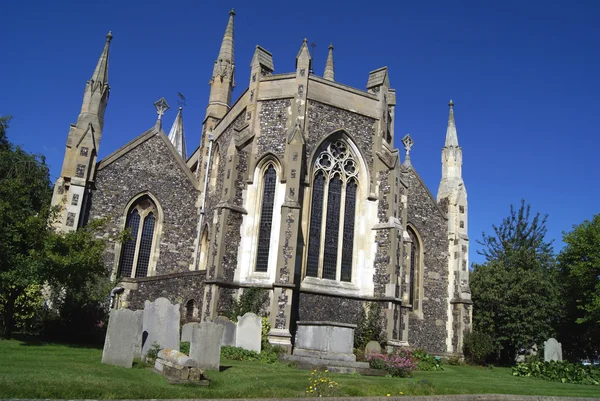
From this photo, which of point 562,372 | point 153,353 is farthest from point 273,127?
point 562,372

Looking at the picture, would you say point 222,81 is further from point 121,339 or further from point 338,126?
point 121,339

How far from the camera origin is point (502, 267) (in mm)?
26828

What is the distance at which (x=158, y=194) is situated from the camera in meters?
22.6

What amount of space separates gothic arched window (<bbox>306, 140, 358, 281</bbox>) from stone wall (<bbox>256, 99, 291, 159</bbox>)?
1699 mm

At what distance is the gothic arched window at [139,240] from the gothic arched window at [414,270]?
38.9 ft

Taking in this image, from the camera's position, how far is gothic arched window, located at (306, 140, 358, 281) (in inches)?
766

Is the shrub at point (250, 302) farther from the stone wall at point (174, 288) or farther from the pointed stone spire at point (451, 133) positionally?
the pointed stone spire at point (451, 133)

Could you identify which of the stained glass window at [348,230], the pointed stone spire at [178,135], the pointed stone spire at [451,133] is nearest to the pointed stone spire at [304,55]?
the stained glass window at [348,230]

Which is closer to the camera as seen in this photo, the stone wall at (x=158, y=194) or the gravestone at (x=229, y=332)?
the gravestone at (x=229, y=332)

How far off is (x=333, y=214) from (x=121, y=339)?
10.8 m

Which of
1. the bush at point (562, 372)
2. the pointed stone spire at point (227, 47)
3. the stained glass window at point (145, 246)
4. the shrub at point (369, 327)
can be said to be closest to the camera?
the bush at point (562, 372)

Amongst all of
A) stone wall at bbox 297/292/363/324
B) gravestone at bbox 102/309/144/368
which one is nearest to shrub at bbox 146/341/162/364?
gravestone at bbox 102/309/144/368

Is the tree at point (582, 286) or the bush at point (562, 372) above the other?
the tree at point (582, 286)

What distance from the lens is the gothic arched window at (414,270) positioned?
2391 centimetres
